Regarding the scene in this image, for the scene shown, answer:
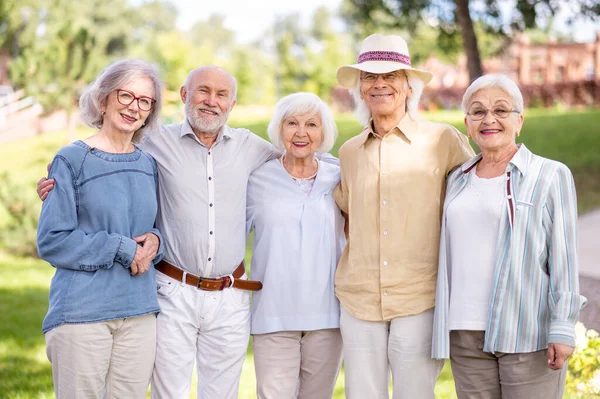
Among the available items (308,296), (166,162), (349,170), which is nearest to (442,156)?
(349,170)

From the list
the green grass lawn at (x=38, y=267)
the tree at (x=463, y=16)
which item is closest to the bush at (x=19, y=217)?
the green grass lawn at (x=38, y=267)

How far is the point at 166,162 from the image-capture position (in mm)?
4219

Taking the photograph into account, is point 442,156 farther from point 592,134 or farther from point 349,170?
point 592,134

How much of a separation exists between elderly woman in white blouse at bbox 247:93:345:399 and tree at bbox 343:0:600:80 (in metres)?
10.4

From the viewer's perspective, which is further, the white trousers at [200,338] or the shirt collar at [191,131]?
the shirt collar at [191,131]

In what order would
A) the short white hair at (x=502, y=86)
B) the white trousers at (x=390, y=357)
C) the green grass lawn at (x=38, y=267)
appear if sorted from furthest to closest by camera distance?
1. the green grass lawn at (x=38, y=267)
2. the white trousers at (x=390, y=357)
3. the short white hair at (x=502, y=86)

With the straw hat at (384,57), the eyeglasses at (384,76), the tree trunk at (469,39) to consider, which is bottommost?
the eyeglasses at (384,76)

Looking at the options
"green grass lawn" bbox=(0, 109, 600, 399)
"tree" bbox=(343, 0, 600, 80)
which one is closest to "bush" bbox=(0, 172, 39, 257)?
"green grass lawn" bbox=(0, 109, 600, 399)

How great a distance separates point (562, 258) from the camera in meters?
3.40

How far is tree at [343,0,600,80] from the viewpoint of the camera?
1416 centimetres

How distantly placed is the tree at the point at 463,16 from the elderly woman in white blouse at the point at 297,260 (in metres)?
10.4

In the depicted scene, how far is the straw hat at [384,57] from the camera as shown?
409 cm

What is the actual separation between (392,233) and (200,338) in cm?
127

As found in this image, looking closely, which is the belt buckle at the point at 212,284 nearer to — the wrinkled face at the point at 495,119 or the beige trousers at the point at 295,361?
the beige trousers at the point at 295,361
